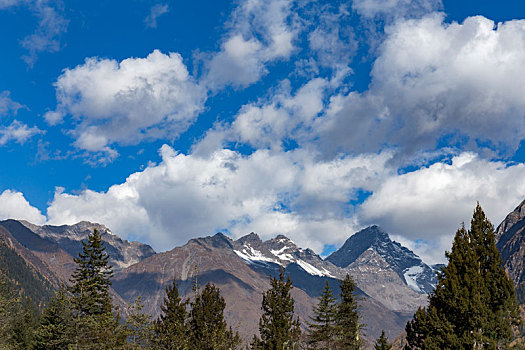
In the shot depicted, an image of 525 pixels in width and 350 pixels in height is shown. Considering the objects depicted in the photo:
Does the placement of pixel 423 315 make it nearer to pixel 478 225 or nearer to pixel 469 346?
pixel 469 346

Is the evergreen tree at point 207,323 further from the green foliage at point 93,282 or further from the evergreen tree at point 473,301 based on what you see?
the evergreen tree at point 473,301

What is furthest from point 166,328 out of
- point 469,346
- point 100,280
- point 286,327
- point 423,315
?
point 469,346

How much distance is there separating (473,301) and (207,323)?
127 ft

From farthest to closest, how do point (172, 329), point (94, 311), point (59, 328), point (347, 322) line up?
point (347, 322) → point (94, 311) → point (172, 329) → point (59, 328)

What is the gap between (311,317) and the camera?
66.8 m

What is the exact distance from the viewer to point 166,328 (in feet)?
209

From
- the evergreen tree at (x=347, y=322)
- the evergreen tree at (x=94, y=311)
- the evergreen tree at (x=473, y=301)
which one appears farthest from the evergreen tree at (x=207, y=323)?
the evergreen tree at (x=473, y=301)

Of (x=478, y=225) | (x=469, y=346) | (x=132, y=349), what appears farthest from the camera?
(x=132, y=349)

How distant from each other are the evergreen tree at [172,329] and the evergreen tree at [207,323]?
1.41m

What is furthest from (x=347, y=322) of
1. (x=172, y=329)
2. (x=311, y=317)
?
(x=172, y=329)

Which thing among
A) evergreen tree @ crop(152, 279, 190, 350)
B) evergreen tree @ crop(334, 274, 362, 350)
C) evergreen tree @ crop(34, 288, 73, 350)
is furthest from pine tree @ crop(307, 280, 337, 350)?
evergreen tree @ crop(34, 288, 73, 350)

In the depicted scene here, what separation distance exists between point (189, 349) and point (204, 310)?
559cm

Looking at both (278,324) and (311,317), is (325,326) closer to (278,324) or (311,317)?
(311,317)

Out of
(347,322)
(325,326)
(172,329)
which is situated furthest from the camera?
(347,322)
